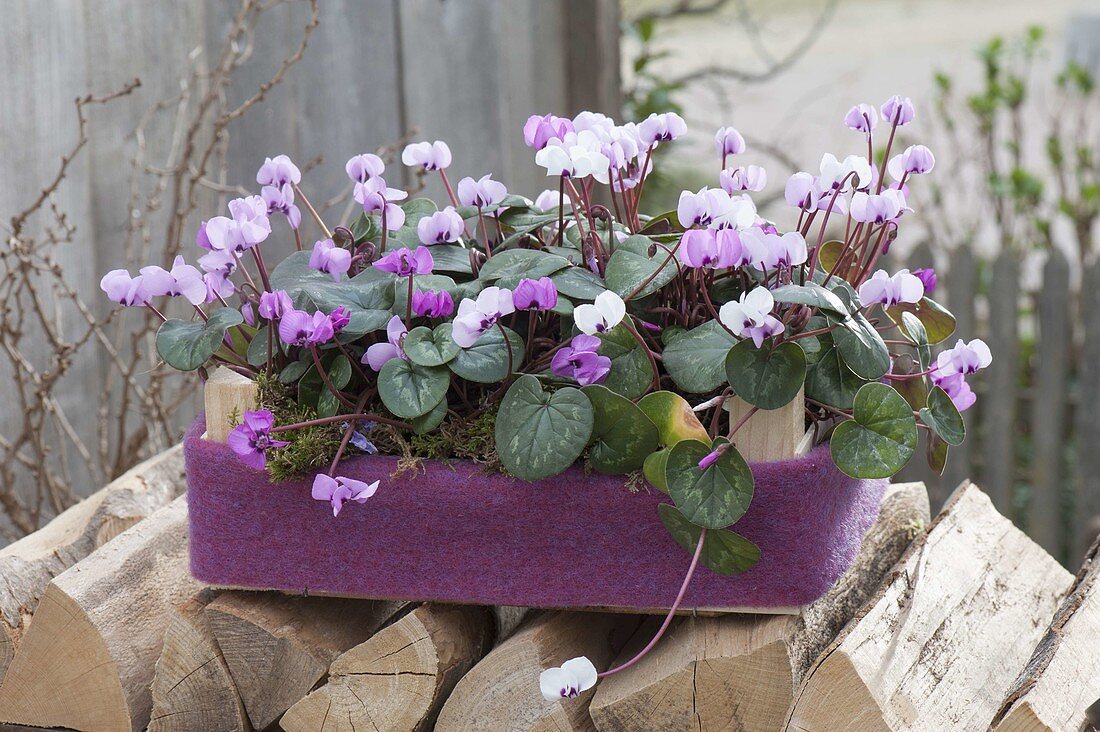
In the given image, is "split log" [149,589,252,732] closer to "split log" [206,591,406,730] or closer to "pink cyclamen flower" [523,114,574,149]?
"split log" [206,591,406,730]

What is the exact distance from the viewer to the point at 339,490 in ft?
3.24

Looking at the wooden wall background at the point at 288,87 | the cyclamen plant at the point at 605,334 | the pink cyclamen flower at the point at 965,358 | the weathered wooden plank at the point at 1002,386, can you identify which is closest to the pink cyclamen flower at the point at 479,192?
the cyclamen plant at the point at 605,334

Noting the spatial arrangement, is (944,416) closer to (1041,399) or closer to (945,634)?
(945,634)

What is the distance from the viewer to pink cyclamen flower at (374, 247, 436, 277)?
993 mm

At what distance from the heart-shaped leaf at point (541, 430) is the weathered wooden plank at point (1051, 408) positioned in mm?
2347

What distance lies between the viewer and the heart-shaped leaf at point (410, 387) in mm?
997

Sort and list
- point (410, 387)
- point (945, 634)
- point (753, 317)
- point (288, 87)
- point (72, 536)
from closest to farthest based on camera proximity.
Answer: point (753, 317) → point (410, 387) → point (945, 634) → point (72, 536) → point (288, 87)

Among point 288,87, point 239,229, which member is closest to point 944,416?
→ point 239,229

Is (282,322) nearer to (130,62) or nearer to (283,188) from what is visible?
(283,188)

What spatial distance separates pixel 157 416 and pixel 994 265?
217 cm

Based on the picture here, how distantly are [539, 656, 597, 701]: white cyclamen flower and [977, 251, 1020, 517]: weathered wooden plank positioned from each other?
94.3 inches

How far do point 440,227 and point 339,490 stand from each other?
0.29 m

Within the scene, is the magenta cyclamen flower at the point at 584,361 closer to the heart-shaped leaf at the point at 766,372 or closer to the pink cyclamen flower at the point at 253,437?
the heart-shaped leaf at the point at 766,372

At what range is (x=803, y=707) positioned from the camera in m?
0.93
